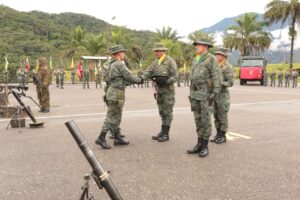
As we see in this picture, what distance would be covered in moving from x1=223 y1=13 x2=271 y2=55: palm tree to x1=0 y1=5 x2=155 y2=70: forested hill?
1265 cm

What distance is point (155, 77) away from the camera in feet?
24.9

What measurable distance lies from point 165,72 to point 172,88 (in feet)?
1.25

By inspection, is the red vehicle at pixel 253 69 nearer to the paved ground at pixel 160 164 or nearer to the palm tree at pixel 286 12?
the palm tree at pixel 286 12

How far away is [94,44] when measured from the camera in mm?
48500

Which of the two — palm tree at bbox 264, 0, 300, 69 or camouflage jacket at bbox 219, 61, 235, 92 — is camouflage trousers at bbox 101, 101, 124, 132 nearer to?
camouflage jacket at bbox 219, 61, 235, 92

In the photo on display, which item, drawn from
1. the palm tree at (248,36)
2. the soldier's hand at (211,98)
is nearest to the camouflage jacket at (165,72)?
the soldier's hand at (211,98)

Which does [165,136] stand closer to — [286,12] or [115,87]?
[115,87]

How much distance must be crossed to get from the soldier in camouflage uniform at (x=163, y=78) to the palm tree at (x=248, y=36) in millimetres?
52628

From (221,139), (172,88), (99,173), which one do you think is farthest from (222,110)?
(99,173)

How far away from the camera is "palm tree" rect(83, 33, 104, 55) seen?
4834 cm

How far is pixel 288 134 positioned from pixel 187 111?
15.3 ft

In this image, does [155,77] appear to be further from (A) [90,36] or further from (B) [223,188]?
(A) [90,36]

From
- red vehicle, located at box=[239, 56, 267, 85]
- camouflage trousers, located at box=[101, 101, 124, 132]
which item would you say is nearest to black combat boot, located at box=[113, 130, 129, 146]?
camouflage trousers, located at box=[101, 101, 124, 132]

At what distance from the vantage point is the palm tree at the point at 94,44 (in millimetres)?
48341
